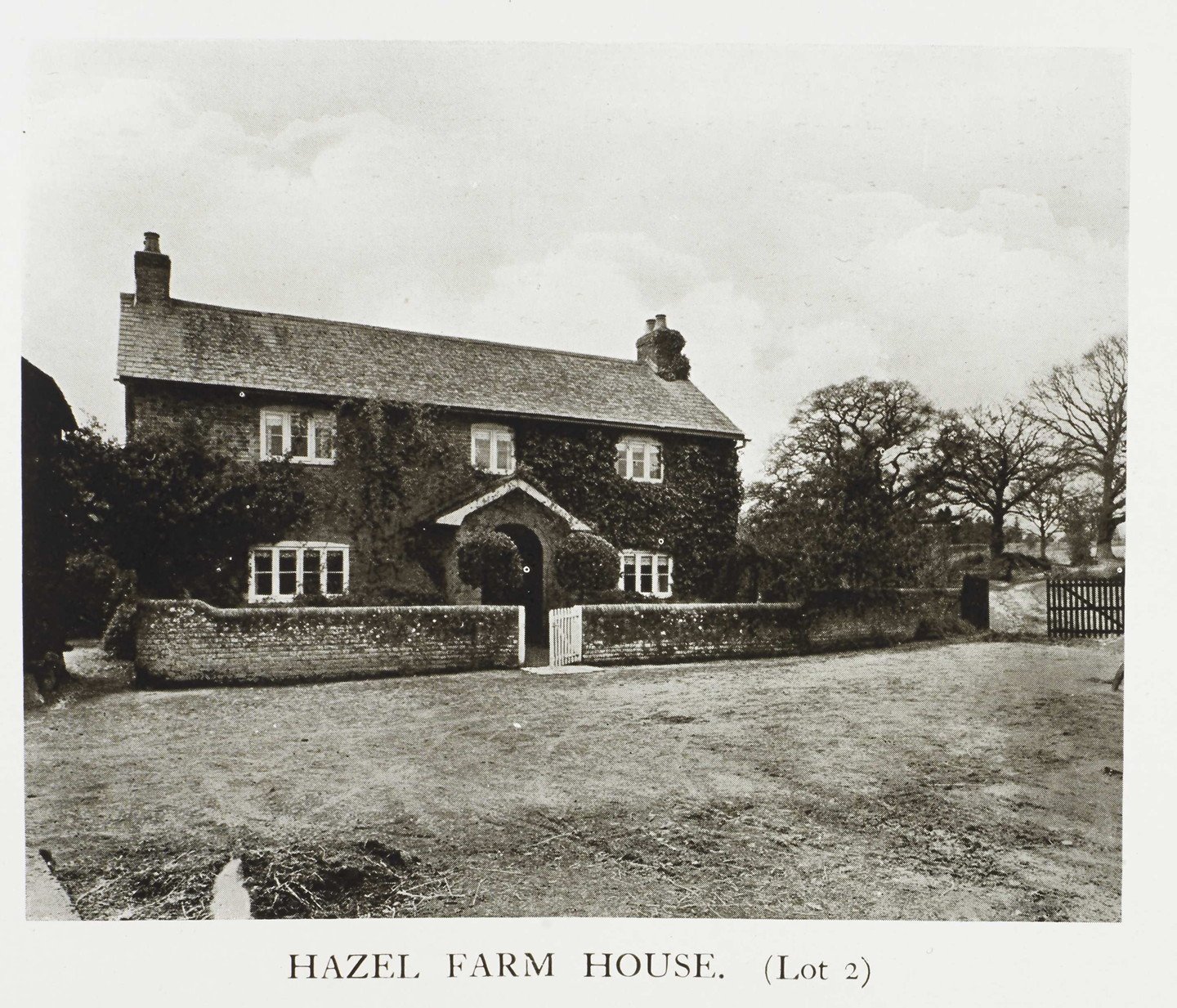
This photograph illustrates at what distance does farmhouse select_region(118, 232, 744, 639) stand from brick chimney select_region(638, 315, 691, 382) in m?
0.02

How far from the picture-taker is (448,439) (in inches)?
360

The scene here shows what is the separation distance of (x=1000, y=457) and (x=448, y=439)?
227 inches

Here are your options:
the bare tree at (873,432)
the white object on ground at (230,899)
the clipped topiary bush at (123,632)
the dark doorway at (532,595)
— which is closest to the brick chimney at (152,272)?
the clipped topiary bush at (123,632)

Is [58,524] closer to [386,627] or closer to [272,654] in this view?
[272,654]

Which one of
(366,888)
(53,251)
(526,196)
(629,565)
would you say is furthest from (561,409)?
(366,888)

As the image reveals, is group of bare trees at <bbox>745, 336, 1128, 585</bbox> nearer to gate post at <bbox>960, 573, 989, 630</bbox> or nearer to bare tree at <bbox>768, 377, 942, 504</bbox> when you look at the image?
bare tree at <bbox>768, 377, 942, 504</bbox>

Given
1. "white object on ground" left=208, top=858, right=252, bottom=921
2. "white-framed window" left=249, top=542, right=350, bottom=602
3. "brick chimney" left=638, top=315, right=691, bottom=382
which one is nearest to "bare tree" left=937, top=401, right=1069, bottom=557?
"brick chimney" left=638, top=315, right=691, bottom=382

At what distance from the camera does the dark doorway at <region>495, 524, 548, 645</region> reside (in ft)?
32.5

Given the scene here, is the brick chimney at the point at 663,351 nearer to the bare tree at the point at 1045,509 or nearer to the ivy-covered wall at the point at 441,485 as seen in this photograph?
the ivy-covered wall at the point at 441,485

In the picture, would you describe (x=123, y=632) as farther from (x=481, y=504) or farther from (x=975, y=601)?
(x=975, y=601)

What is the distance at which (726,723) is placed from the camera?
652cm

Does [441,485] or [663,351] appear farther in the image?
[441,485]

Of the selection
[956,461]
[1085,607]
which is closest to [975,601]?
[1085,607]

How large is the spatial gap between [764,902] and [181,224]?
6.09 m
